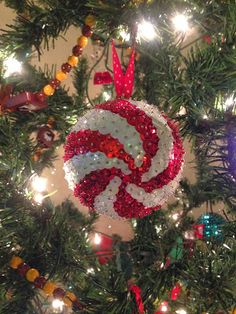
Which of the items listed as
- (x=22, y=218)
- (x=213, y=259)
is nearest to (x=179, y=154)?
(x=213, y=259)

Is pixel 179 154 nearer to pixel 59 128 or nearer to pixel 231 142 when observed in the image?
pixel 231 142

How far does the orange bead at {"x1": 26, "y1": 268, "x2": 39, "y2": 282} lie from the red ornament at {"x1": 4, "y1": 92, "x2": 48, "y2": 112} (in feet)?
1.14

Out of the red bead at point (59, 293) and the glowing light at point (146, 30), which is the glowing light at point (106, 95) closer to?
the glowing light at point (146, 30)

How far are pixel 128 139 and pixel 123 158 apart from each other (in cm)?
3

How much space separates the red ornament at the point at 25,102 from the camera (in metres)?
0.80

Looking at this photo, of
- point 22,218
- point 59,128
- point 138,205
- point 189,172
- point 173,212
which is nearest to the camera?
point 138,205

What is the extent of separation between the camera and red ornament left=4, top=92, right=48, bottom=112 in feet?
2.62

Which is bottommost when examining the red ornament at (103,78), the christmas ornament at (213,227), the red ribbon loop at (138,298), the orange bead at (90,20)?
the red ribbon loop at (138,298)

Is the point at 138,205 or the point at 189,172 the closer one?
the point at 138,205

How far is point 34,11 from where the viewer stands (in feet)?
2.46

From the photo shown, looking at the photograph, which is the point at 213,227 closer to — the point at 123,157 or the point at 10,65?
the point at 123,157

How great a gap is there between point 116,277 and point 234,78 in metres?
0.40

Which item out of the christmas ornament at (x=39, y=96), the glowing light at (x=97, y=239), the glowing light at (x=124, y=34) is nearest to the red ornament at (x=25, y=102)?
the christmas ornament at (x=39, y=96)

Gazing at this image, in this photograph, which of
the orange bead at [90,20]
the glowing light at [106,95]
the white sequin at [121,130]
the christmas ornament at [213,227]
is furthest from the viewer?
the glowing light at [106,95]
